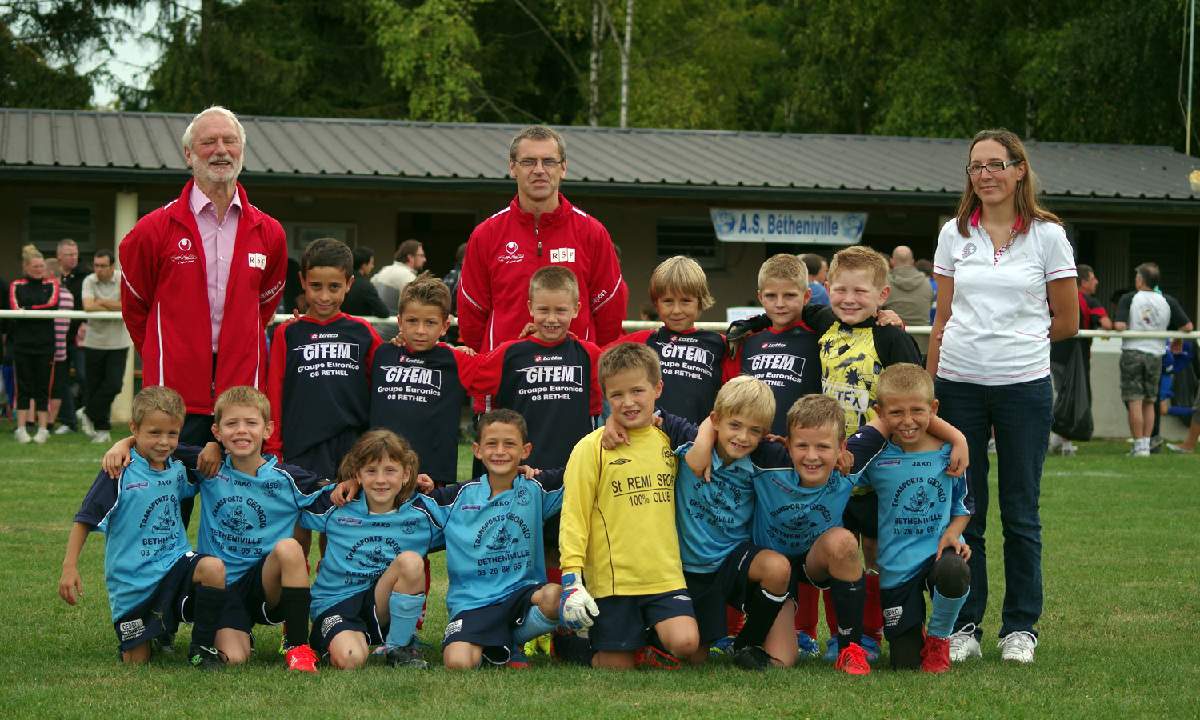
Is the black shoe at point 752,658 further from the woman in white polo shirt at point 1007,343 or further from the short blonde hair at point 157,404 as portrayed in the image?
the short blonde hair at point 157,404

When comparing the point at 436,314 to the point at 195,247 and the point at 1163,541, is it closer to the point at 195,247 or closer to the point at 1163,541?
the point at 195,247

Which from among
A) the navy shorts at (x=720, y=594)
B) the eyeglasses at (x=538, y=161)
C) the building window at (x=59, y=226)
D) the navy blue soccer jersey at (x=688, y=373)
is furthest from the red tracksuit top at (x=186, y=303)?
the building window at (x=59, y=226)

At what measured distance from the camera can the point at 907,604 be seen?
5.81m

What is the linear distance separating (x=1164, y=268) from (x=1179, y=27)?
4.70 meters

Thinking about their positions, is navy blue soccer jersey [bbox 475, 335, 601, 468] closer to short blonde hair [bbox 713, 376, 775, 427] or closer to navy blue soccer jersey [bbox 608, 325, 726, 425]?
navy blue soccer jersey [bbox 608, 325, 726, 425]

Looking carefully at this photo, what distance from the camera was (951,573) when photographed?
222 inches

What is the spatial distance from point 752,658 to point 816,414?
1.02m

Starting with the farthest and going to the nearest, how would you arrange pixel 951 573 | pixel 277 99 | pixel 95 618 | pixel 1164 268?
1. pixel 277 99
2. pixel 1164 268
3. pixel 95 618
4. pixel 951 573

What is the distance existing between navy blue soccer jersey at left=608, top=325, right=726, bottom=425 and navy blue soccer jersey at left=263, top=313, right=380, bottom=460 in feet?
3.85

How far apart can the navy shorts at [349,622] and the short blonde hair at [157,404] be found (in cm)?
99

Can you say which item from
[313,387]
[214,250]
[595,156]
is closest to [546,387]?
[313,387]

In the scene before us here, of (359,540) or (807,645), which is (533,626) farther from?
(807,645)

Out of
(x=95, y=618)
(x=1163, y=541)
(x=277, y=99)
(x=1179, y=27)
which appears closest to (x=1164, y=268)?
(x=1179, y=27)

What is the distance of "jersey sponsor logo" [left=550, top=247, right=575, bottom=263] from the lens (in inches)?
259
